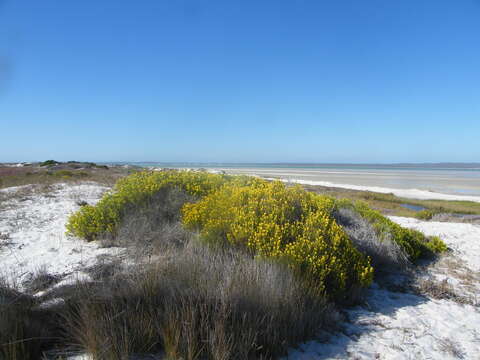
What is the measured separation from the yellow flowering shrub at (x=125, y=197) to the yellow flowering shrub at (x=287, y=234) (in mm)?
1755

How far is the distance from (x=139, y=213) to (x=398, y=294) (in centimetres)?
532

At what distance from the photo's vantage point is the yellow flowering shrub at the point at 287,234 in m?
3.84

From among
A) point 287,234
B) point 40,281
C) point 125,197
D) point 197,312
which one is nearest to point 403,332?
point 287,234

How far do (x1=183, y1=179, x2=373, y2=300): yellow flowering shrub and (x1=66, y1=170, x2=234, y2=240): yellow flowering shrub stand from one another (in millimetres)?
1755

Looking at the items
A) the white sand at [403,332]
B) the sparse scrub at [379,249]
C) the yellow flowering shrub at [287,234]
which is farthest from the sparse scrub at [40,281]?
the sparse scrub at [379,249]

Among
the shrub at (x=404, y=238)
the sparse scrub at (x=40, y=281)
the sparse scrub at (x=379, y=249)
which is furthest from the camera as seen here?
the shrub at (x=404, y=238)

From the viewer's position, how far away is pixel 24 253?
5.38 metres

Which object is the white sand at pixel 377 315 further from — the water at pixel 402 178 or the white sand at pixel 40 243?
the water at pixel 402 178

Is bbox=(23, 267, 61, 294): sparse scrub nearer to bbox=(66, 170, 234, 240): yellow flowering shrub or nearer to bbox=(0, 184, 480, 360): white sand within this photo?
bbox=(0, 184, 480, 360): white sand

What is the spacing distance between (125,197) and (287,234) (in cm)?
435

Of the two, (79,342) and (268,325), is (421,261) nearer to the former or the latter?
(268,325)

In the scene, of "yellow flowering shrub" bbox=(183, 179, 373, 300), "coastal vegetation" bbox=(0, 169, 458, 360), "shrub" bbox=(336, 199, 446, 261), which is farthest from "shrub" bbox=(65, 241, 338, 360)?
"shrub" bbox=(336, 199, 446, 261)

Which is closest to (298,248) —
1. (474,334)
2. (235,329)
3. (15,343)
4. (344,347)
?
(344,347)

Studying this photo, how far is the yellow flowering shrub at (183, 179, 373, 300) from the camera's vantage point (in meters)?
3.84
